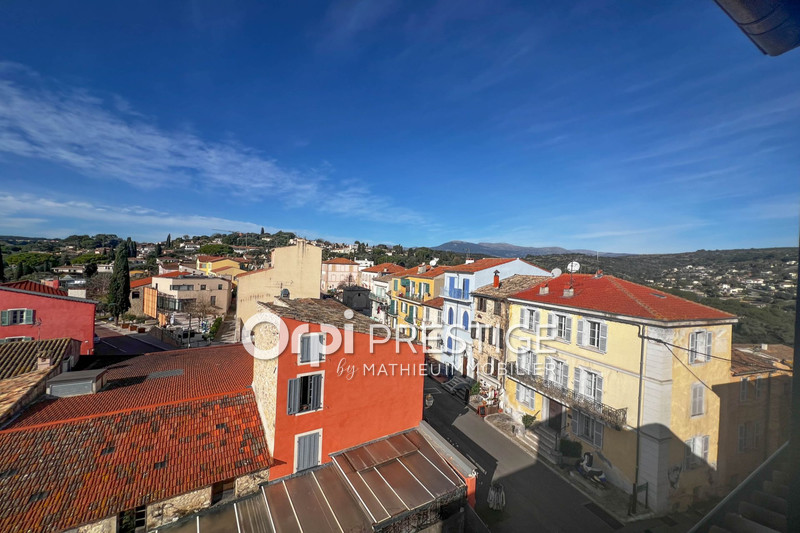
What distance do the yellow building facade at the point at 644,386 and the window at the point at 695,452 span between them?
0.14 feet

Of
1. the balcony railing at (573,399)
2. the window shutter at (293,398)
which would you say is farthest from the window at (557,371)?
the window shutter at (293,398)

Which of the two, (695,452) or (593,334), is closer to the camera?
(695,452)

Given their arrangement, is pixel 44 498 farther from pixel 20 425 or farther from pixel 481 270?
pixel 481 270

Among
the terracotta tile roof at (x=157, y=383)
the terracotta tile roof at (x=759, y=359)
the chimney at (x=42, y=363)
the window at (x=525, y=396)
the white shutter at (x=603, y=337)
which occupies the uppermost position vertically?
the white shutter at (x=603, y=337)

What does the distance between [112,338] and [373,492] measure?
1309 inches

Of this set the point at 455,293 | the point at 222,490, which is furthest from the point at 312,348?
the point at 455,293

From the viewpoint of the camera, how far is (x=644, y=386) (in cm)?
1412

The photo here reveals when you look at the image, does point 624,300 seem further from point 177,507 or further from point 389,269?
point 389,269

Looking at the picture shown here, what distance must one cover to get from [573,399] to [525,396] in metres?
3.93

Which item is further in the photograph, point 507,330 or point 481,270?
point 481,270

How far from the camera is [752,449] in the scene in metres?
15.9

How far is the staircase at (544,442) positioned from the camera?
17.2m

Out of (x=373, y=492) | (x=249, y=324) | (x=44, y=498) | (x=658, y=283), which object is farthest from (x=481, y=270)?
(x=44, y=498)

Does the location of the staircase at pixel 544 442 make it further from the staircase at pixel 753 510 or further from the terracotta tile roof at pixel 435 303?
the staircase at pixel 753 510
